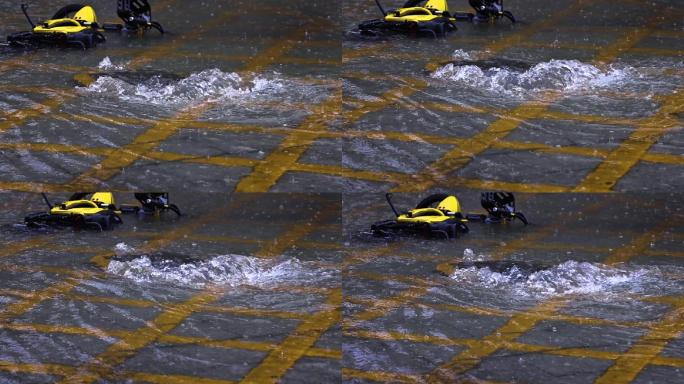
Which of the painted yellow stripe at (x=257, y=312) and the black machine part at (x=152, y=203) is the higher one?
the black machine part at (x=152, y=203)

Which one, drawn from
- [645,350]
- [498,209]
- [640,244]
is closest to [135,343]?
[498,209]

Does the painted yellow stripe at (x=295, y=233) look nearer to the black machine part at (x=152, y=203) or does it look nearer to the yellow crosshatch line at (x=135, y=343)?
the yellow crosshatch line at (x=135, y=343)

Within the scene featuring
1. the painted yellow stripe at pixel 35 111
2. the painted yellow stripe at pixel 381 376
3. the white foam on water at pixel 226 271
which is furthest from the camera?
the painted yellow stripe at pixel 35 111

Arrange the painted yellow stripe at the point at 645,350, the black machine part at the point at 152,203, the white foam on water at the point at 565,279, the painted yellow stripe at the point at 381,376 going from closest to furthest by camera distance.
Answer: the painted yellow stripe at the point at 645,350 → the painted yellow stripe at the point at 381,376 → the white foam on water at the point at 565,279 → the black machine part at the point at 152,203

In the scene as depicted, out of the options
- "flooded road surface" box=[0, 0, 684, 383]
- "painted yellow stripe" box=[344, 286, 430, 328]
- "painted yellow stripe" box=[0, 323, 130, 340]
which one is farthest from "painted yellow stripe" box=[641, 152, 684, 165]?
"painted yellow stripe" box=[0, 323, 130, 340]

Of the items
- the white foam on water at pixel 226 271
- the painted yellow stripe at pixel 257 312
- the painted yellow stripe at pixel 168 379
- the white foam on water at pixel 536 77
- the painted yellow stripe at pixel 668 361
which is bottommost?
the painted yellow stripe at pixel 168 379

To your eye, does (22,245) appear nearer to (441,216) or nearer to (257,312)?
(257,312)

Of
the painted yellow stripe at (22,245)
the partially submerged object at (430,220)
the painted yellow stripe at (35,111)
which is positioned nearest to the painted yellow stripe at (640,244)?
the partially submerged object at (430,220)
